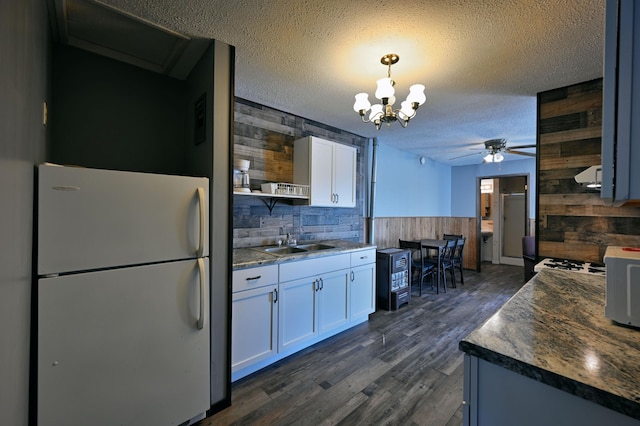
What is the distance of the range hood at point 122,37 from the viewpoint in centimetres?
160

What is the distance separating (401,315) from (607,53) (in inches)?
127

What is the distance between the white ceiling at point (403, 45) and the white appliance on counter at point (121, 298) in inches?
39.2

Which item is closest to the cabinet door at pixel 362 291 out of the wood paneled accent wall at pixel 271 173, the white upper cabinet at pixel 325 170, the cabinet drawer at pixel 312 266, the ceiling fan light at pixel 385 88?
the cabinet drawer at pixel 312 266

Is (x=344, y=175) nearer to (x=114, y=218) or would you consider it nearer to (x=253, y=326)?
(x=253, y=326)

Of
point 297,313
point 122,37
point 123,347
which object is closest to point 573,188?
point 297,313

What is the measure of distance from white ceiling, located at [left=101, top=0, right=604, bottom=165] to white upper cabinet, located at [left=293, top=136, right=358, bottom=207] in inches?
17.8

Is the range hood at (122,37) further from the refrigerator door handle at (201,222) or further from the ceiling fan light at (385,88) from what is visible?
the ceiling fan light at (385,88)

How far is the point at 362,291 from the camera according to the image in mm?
3094

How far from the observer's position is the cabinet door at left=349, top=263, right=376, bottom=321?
2.97 m

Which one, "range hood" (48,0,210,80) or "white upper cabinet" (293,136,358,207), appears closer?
"range hood" (48,0,210,80)

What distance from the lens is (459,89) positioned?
8.06ft

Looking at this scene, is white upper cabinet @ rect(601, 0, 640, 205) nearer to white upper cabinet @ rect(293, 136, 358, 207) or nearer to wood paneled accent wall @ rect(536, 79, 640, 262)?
wood paneled accent wall @ rect(536, 79, 640, 262)

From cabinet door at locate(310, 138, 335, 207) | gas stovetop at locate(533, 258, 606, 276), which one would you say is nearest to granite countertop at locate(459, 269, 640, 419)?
gas stovetop at locate(533, 258, 606, 276)

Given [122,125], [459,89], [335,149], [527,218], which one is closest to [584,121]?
[459,89]
